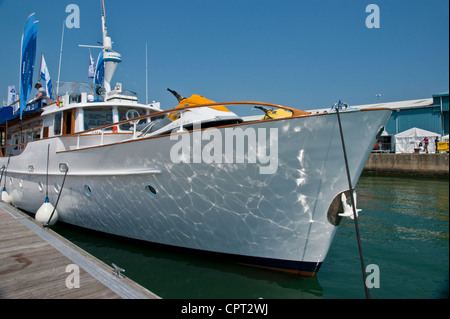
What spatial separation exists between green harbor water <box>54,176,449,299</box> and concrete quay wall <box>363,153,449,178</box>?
13624mm

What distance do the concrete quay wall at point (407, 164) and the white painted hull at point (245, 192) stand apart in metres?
16.5

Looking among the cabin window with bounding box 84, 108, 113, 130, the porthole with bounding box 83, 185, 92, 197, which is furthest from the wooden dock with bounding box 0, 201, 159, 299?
the cabin window with bounding box 84, 108, 113, 130

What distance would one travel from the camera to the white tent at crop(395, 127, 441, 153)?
22.4m

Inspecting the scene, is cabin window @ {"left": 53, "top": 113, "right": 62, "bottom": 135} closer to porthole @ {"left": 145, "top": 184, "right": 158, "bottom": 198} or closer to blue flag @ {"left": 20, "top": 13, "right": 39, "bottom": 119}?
blue flag @ {"left": 20, "top": 13, "right": 39, "bottom": 119}

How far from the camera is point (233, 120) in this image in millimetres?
4824

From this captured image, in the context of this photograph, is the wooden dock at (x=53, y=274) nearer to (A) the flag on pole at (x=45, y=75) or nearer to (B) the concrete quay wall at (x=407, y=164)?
(A) the flag on pole at (x=45, y=75)

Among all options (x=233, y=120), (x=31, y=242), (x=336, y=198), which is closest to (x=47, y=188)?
(x=31, y=242)

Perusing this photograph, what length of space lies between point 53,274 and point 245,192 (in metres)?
2.60

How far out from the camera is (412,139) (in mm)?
23156

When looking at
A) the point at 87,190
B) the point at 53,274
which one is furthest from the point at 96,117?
the point at 53,274

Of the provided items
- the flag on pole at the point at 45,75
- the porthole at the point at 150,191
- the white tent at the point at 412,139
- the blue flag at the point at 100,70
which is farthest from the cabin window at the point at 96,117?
the white tent at the point at 412,139

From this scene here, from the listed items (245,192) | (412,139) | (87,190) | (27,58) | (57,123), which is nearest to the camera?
(245,192)

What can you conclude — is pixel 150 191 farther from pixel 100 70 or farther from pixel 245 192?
pixel 100 70
